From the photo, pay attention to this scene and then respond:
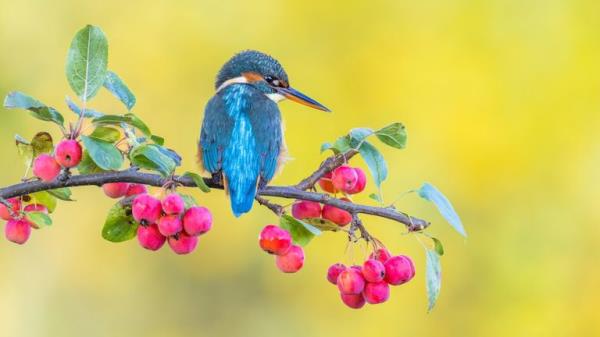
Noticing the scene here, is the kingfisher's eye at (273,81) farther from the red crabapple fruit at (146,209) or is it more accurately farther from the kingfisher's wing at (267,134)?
the red crabapple fruit at (146,209)

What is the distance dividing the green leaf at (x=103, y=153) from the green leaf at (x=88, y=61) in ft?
0.41

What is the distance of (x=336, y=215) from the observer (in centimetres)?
219

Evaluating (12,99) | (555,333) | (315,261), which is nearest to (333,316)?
(315,261)

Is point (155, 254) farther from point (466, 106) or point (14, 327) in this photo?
point (466, 106)

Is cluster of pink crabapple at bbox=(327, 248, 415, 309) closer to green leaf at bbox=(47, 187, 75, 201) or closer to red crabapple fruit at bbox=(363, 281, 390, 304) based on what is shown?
red crabapple fruit at bbox=(363, 281, 390, 304)

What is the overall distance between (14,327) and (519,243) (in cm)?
289

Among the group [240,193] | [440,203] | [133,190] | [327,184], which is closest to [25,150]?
[133,190]

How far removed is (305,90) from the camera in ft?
19.5

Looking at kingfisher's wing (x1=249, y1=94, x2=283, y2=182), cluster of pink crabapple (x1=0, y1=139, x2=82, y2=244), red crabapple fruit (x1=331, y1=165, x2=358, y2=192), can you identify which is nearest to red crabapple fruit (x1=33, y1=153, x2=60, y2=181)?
cluster of pink crabapple (x1=0, y1=139, x2=82, y2=244)

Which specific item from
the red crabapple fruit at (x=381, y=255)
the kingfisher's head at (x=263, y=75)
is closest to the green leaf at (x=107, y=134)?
the red crabapple fruit at (x=381, y=255)

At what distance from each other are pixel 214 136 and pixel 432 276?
3.21 ft

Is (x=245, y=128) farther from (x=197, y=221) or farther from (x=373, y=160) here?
(x=197, y=221)

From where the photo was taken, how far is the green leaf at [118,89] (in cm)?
221

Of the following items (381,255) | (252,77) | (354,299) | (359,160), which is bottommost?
(354,299)
